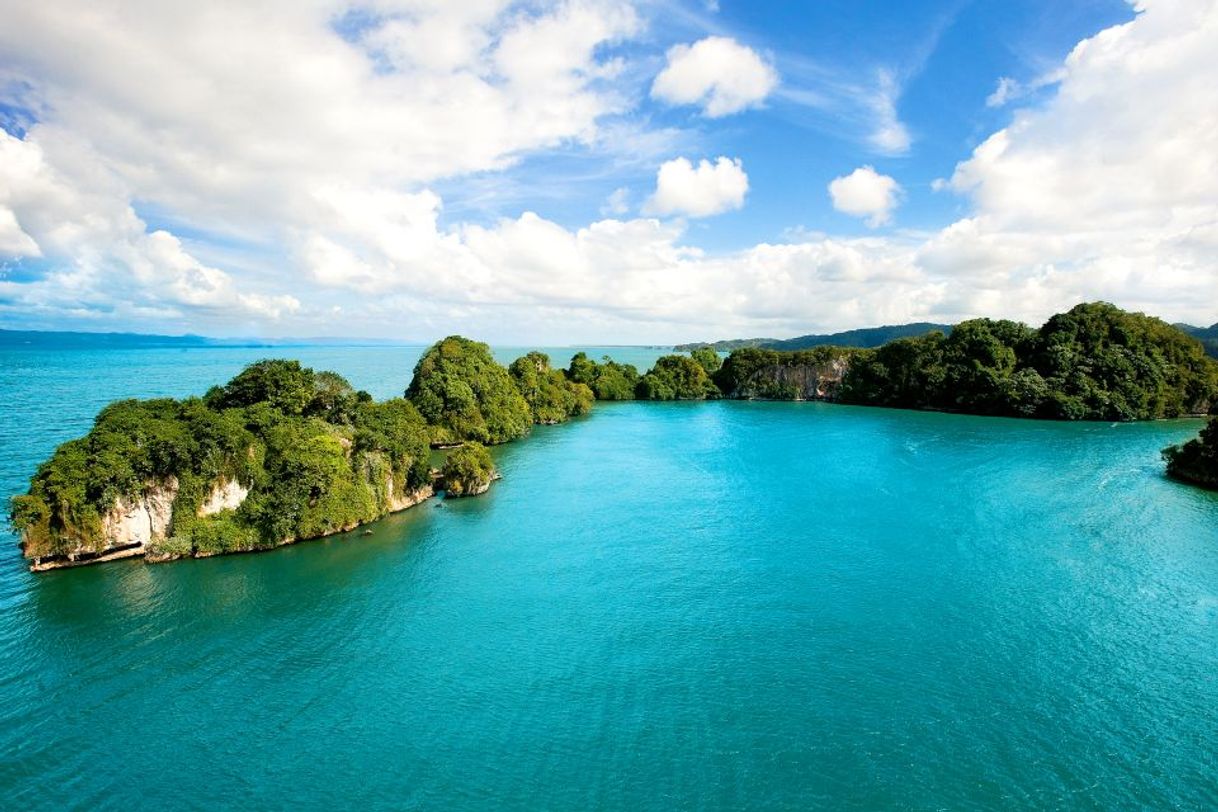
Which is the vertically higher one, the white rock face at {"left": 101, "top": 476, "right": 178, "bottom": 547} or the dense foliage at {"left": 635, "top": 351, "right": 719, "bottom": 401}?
the dense foliage at {"left": 635, "top": 351, "right": 719, "bottom": 401}

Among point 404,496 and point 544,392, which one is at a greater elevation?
point 544,392

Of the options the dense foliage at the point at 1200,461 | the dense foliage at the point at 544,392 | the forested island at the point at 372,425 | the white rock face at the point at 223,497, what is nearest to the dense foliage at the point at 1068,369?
the forested island at the point at 372,425

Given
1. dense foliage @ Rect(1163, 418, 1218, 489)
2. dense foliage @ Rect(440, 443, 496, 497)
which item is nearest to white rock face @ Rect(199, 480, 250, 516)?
dense foliage @ Rect(440, 443, 496, 497)

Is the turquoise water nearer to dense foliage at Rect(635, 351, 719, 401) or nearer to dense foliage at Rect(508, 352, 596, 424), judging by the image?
dense foliage at Rect(508, 352, 596, 424)

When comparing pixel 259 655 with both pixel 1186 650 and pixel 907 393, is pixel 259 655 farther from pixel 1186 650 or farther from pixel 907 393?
pixel 907 393

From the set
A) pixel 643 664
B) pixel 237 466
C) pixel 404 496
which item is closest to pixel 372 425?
pixel 404 496

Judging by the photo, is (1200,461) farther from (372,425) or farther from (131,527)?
(131,527)
